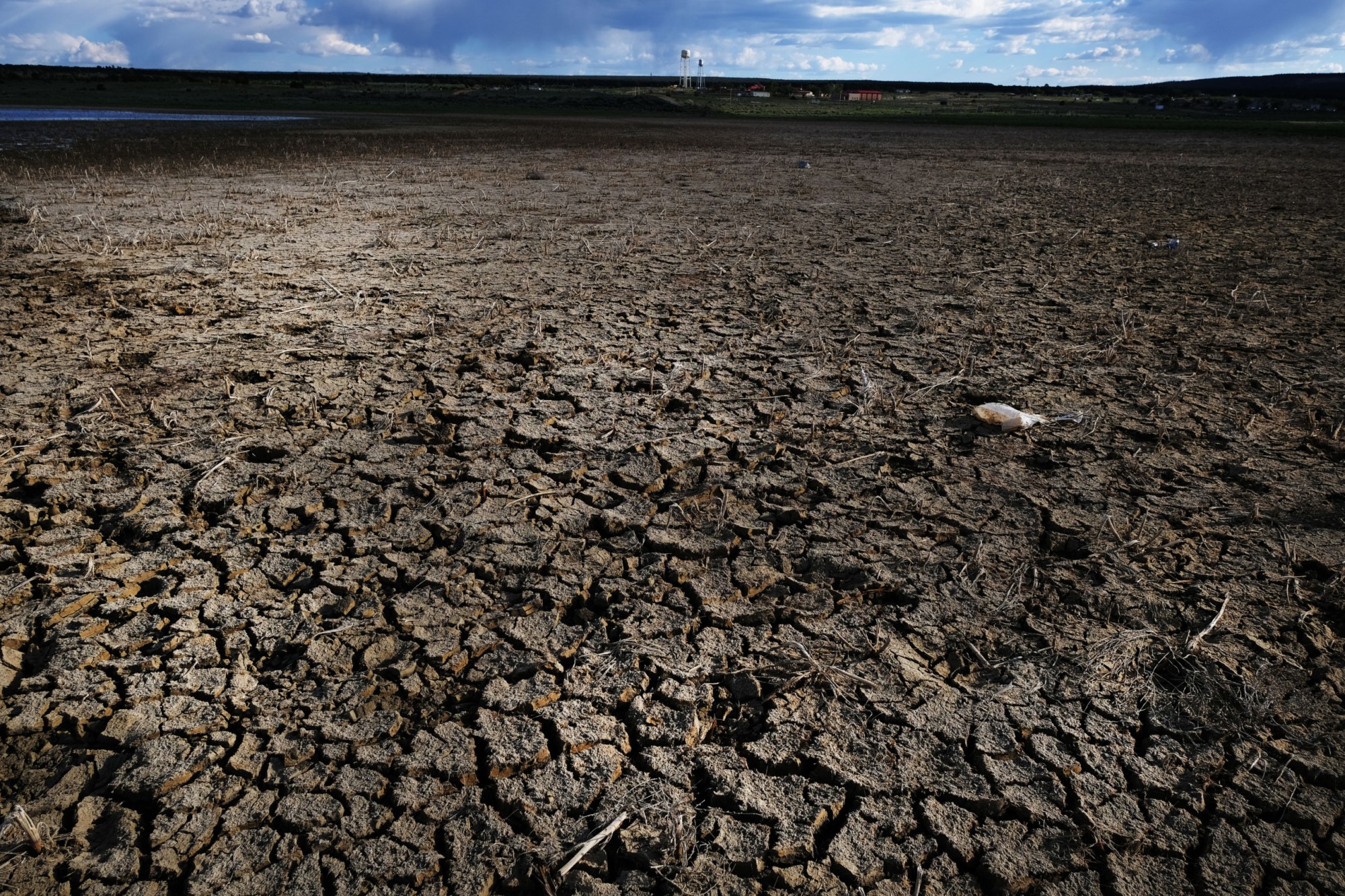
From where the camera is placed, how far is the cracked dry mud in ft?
5.55

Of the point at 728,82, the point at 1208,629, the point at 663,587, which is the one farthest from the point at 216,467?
the point at 728,82

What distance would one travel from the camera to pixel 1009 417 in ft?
11.7

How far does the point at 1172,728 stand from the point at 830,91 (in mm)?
90550

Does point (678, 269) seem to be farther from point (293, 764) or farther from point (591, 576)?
point (293, 764)

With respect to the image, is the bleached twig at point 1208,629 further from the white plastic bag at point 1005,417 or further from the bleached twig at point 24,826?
the bleached twig at point 24,826

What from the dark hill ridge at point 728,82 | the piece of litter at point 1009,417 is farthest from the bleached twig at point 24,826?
the dark hill ridge at point 728,82

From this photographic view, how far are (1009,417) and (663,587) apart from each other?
1.99 metres

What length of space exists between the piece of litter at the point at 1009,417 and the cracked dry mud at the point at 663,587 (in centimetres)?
8

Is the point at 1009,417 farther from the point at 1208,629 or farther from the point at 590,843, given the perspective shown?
the point at 590,843

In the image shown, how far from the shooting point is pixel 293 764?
6.01 feet

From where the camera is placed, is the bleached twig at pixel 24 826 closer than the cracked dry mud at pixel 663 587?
Yes

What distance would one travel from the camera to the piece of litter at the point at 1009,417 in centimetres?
357

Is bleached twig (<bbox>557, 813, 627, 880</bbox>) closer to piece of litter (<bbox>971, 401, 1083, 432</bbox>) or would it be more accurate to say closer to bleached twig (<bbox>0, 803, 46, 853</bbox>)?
bleached twig (<bbox>0, 803, 46, 853</bbox>)

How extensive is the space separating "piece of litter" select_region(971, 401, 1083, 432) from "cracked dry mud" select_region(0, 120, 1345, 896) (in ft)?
0.28
